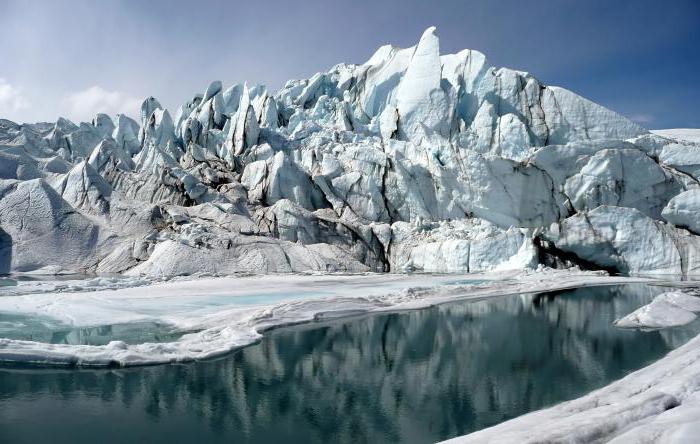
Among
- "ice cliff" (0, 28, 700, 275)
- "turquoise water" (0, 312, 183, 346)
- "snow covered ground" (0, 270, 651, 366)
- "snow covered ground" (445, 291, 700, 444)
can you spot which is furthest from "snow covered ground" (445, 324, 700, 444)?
"ice cliff" (0, 28, 700, 275)

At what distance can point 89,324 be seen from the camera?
12.5m

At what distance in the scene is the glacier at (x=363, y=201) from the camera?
1905 centimetres

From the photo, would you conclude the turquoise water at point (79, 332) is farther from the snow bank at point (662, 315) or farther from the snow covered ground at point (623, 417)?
the snow bank at point (662, 315)

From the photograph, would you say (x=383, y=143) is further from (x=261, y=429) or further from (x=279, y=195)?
(x=261, y=429)

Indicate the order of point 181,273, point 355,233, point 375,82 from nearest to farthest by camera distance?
point 181,273
point 355,233
point 375,82

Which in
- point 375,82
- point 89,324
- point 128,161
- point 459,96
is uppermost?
point 375,82

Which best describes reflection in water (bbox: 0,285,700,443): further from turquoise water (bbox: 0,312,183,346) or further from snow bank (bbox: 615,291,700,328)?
turquoise water (bbox: 0,312,183,346)

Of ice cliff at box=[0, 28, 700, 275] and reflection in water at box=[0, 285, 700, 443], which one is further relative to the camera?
ice cliff at box=[0, 28, 700, 275]

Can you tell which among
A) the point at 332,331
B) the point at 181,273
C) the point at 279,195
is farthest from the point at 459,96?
the point at 332,331

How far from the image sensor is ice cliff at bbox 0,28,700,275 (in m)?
26.3

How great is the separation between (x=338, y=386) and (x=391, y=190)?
25.9 meters

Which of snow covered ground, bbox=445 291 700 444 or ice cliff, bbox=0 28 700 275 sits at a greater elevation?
ice cliff, bbox=0 28 700 275

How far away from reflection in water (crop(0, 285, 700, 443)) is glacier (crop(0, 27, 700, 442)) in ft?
8.38

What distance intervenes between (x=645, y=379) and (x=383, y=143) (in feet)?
98.8
